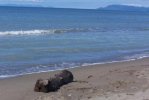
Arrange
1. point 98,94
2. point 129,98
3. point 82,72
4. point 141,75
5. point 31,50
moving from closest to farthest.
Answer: point 129,98
point 98,94
point 141,75
point 82,72
point 31,50

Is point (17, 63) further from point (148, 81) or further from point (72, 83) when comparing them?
point (148, 81)

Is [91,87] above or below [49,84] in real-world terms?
below

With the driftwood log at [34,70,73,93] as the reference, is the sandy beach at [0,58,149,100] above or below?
below

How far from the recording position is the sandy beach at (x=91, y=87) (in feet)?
36.1

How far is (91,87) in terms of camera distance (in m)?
12.2

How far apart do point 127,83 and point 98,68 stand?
162 inches

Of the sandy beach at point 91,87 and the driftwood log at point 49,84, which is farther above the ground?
the driftwood log at point 49,84

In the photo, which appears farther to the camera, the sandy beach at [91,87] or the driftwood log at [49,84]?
the driftwood log at [49,84]

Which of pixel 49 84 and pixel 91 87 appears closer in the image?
pixel 49 84

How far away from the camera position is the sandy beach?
433 inches

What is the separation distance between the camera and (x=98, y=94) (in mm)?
11148

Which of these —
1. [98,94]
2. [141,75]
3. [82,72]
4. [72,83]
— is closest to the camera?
[98,94]

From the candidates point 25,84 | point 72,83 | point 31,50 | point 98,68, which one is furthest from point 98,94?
point 31,50

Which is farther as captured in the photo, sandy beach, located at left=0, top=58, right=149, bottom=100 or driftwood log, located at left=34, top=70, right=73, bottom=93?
driftwood log, located at left=34, top=70, right=73, bottom=93
